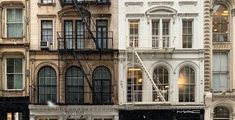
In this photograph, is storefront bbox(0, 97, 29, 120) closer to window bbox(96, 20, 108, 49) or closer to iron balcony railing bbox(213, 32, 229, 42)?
window bbox(96, 20, 108, 49)

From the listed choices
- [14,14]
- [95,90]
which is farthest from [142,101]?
[14,14]

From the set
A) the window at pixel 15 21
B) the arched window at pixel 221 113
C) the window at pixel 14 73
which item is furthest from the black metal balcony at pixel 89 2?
the arched window at pixel 221 113

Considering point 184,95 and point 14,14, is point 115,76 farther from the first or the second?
point 14,14

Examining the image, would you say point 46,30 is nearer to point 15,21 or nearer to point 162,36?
point 15,21

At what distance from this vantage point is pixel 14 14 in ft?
126

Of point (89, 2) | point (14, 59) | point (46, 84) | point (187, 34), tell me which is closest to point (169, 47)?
point (187, 34)

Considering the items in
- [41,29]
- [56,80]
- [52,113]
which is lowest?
[52,113]

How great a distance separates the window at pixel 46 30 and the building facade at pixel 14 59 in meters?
1.19

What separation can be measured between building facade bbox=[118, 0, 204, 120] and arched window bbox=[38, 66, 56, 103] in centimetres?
504

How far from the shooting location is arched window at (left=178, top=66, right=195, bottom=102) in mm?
37594

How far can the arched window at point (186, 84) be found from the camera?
37.6 meters

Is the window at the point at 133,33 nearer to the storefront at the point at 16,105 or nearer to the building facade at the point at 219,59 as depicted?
the building facade at the point at 219,59

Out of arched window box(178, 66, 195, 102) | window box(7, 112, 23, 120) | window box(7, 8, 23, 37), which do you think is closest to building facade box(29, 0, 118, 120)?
window box(7, 8, 23, 37)

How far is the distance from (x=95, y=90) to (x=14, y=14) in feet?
27.8
